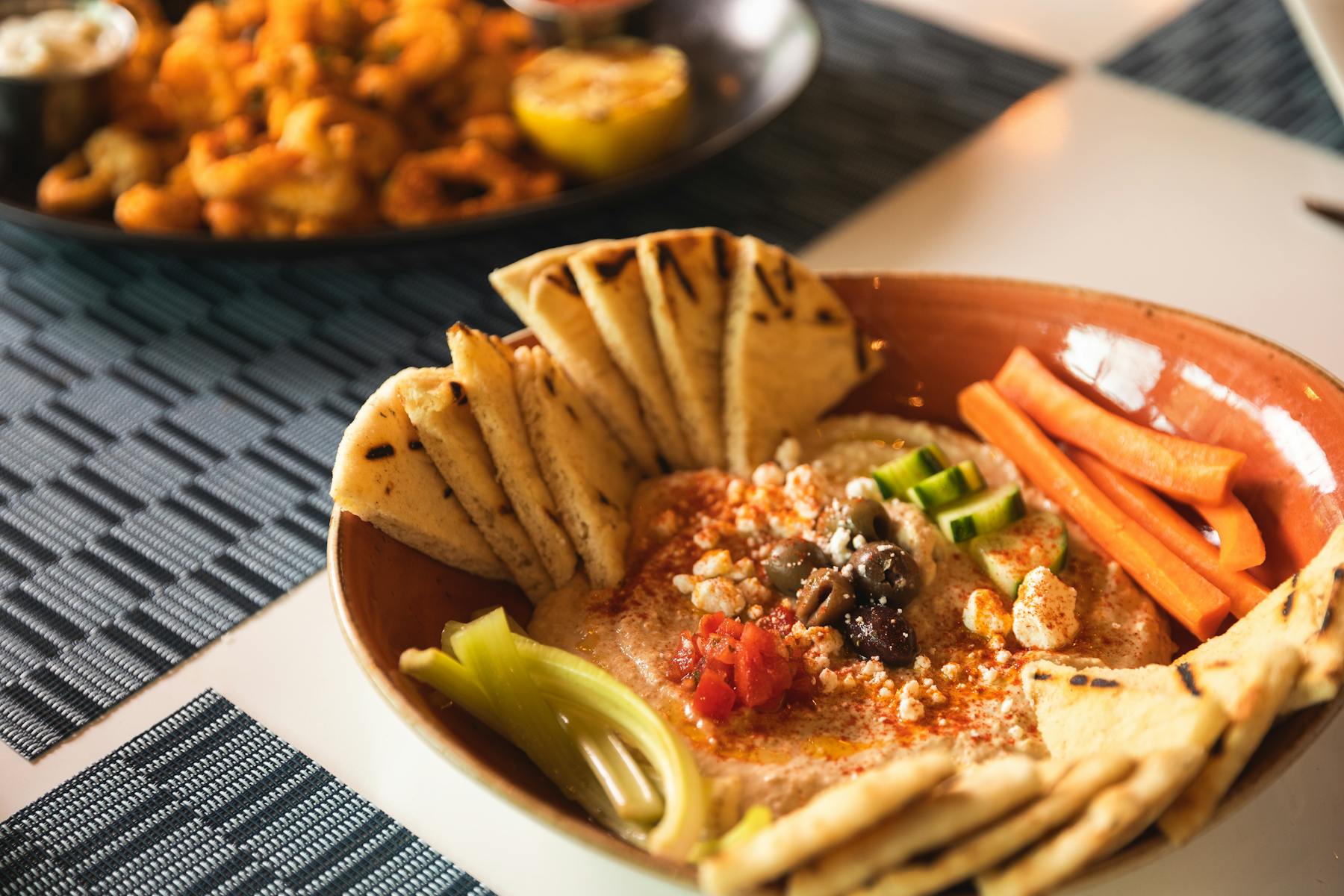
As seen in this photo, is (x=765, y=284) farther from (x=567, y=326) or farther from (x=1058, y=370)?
(x=1058, y=370)

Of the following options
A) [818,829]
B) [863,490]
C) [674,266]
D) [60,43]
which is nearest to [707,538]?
[863,490]

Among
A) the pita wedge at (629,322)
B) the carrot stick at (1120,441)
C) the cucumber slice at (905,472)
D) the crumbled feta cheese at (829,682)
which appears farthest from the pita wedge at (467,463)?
the carrot stick at (1120,441)

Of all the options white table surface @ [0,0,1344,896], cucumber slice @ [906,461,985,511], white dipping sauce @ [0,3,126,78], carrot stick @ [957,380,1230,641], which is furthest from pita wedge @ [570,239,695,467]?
white dipping sauce @ [0,3,126,78]

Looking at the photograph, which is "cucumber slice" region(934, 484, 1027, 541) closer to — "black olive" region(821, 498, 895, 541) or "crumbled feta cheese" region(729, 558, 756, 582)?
"black olive" region(821, 498, 895, 541)

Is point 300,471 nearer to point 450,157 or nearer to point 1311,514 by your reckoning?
point 450,157

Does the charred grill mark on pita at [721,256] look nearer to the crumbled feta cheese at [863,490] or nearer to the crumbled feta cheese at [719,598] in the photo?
the crumbled feta cheese at [863,490]
